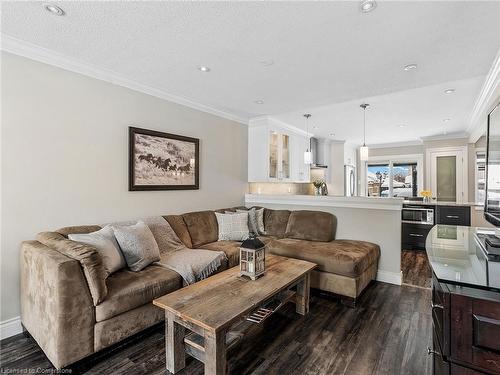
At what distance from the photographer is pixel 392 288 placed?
329cm

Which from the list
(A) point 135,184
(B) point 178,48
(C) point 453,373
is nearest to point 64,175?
(A) point 135,184

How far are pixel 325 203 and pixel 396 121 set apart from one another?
255 cm

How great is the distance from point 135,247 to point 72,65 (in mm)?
1911

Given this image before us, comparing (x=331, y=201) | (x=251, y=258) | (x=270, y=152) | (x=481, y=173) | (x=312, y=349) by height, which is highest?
(x=270, y=152)

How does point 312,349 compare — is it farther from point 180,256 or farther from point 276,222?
point 276,222

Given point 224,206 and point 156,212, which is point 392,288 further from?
point 156,212

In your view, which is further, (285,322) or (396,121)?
(396,121)

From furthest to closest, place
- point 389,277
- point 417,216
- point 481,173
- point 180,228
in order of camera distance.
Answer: point 417,216
point 481,173
point 389,277
point 180,228

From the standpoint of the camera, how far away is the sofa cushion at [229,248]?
10.0ft


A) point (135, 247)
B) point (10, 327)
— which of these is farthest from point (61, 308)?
point (10, 327)

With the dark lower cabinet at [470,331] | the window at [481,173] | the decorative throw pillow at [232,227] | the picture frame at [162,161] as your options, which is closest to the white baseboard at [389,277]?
the window at [481,173]

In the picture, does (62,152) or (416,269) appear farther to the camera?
(416,269)

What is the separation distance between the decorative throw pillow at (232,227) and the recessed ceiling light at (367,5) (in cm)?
285

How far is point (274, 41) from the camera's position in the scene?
220 centimetres
